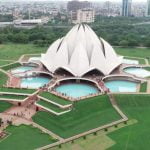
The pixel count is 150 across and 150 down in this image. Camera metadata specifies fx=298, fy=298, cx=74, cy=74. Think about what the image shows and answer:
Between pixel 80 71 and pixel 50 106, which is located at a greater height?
pixel 80 71

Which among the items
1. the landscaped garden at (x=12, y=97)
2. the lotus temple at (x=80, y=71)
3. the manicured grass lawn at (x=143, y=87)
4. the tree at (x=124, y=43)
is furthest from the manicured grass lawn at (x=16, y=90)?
the tree at (x=124, y=43)

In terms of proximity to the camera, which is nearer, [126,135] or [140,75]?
[126,135]

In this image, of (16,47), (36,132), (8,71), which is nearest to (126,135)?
(36,132)

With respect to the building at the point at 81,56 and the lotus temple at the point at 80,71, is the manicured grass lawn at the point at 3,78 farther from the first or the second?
the building at the point at 81,56

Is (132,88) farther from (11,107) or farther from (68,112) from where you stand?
(11,107)

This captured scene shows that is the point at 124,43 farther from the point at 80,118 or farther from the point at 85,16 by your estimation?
the point at 85,16

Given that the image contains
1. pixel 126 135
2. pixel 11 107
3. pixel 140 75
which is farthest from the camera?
pixel 140 75

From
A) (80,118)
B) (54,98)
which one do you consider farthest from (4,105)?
(80,118)
